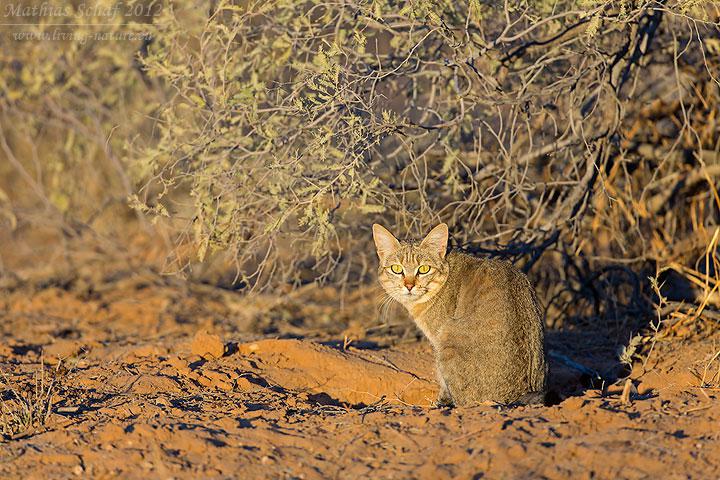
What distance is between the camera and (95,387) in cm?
530

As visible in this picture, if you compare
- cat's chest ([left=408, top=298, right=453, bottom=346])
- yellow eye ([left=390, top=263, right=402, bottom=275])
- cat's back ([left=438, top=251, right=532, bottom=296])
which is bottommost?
cat's chest ([left=408, top=298, right=453, bottom=346])

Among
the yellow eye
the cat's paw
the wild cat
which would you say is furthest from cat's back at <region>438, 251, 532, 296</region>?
the cat's paw

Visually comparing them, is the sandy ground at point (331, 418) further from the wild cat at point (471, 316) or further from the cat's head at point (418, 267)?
the cat's head at point (418, 267)

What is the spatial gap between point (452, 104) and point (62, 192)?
5338 millimetres

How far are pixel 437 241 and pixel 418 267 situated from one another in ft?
0.71

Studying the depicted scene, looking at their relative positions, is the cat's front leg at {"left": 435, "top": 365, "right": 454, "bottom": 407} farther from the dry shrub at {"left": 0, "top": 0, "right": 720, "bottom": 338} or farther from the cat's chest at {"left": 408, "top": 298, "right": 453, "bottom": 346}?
the dry shrub at {"left": 0, "top": 0, "right": 720, "bottom": 338}

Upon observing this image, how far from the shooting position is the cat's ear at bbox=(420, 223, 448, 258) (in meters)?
5.49

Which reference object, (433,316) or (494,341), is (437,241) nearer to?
(433,316)

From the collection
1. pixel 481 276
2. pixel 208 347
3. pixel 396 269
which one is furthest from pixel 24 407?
pixel 481 276

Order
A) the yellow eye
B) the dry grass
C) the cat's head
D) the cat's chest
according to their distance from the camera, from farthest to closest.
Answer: the yellow eye < the cat's head < the cat's chest < the dry grass

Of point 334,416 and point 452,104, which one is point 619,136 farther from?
point 334,416

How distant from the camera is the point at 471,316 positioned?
5.18 metres

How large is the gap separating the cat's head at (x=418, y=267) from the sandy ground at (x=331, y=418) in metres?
0.62

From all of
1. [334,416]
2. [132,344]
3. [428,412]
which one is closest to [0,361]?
[132,344]
